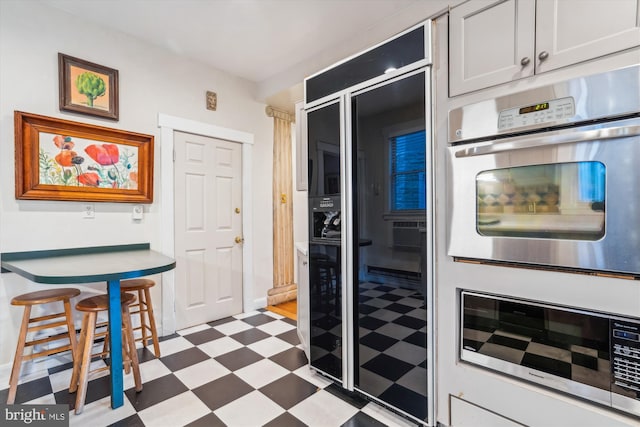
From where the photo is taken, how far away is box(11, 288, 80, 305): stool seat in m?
1.85

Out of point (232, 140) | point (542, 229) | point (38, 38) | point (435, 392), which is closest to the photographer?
point (542, 229)

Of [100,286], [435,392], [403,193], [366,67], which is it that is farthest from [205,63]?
[435,392]

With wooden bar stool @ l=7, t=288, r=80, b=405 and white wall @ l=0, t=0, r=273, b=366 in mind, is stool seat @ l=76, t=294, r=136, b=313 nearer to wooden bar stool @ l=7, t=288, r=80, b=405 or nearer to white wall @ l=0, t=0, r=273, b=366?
wooden bar stool @ l=7, t=288, r=80, b=405

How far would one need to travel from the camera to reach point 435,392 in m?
1.54

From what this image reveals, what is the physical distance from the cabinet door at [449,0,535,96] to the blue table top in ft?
6.19

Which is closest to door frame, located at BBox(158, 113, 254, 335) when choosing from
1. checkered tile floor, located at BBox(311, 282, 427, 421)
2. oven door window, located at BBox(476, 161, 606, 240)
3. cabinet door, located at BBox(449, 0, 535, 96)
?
checkered tile floor, located at BBox(311, 282, 427, 421)

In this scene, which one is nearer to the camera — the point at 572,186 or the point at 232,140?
the point at 572,186

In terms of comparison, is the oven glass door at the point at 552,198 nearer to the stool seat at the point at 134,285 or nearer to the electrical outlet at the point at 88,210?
the stool seat at the point at 134,285

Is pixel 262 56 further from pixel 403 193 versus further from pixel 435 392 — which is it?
pixel 435 392

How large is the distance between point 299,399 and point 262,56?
2942mm

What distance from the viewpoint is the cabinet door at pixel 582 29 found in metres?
1.08

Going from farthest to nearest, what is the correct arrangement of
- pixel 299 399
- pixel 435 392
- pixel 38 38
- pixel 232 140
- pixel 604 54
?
pixel 232 140
pixel 38 38
pixel 299 399
pixel 435 392
pixel 604 54

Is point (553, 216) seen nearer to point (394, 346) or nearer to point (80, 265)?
point (394, 346)

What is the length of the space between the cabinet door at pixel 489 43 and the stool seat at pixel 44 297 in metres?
2.61
